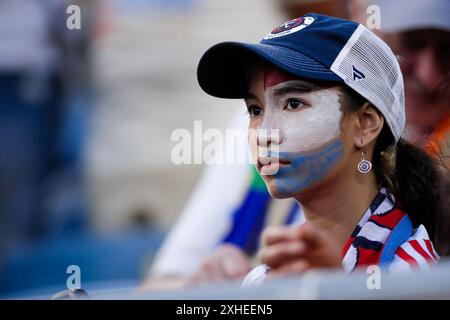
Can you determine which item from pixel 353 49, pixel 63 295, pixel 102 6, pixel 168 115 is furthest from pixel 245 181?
pixel 102 6

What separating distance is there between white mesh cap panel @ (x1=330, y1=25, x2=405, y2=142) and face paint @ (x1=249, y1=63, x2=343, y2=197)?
43 millimetres

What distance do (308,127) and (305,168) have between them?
0.20 ft

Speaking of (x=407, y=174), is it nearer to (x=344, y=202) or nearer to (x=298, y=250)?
(x=344, y=202)

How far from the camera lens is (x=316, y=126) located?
4.88 feet

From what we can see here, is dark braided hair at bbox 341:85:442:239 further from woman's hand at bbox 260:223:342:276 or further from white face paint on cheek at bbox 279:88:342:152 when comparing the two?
woman's hand at bbox 260:223:342:276

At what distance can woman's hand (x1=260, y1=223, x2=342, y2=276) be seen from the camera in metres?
1.32

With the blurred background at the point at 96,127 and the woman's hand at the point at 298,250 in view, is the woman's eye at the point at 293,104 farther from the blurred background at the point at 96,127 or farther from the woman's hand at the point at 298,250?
the blurred background at the point at 96,127

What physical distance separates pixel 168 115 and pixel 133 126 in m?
0.26

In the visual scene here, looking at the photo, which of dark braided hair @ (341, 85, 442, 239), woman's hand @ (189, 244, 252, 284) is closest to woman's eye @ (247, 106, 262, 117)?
dark braided hair @ (341, 85, 442, 239)

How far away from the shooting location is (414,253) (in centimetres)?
146

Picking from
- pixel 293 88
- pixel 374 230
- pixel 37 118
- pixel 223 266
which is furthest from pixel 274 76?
pixel 37 118
